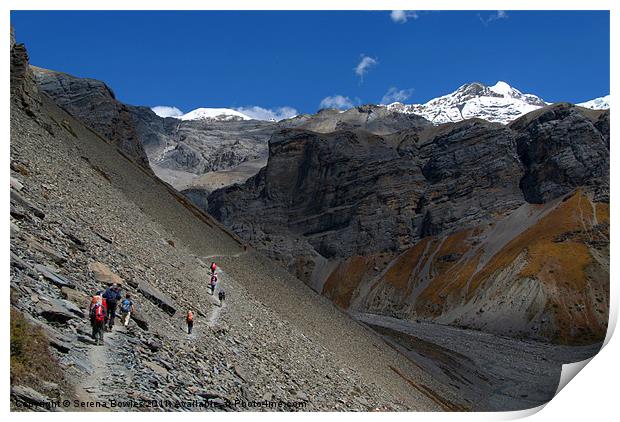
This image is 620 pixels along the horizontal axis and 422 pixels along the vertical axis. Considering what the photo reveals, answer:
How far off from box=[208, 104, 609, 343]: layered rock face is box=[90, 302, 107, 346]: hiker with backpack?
333ft

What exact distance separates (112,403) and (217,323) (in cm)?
1698

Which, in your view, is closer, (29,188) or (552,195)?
(29,188)

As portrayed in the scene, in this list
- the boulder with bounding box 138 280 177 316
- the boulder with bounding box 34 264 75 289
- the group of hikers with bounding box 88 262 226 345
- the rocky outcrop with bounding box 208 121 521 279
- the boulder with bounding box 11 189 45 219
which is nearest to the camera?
the group of hikers with bounding box 88 262 226 345

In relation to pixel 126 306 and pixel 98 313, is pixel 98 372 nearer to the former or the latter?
pixel 98 313

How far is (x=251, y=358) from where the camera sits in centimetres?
3138

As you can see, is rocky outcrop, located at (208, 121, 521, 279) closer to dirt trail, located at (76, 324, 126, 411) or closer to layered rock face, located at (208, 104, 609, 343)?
layered rock face, located at (208, 104, 609, 343)

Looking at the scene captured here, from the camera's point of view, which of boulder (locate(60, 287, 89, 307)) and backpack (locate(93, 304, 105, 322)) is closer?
backpack (locate(93, 304, 105, 322))

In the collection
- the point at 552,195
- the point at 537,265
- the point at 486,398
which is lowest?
the point at 486,398

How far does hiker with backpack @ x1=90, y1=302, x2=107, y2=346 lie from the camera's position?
1969cm

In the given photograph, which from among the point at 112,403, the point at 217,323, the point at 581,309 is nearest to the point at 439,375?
the point at 217,323

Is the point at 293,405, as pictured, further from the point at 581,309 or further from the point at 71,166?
the point at 581,309

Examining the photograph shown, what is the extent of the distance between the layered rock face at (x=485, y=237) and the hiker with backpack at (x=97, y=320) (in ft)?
333

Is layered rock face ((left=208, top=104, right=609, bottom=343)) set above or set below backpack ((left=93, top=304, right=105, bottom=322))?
above

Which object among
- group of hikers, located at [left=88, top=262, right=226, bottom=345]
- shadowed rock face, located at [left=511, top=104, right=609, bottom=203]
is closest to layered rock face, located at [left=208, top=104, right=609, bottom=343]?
shadowed rock face, located at [left=511, top=104, right=609, bottom=203]
